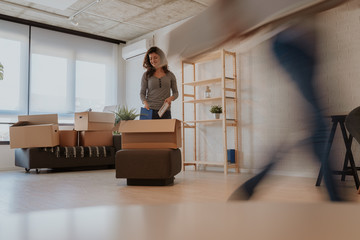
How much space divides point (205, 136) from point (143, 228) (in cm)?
331

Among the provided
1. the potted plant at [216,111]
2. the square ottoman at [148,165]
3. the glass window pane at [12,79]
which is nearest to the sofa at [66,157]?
the glass window pane at [12,79]

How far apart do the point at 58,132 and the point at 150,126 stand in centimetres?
189

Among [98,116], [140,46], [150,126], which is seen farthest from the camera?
[98,116]

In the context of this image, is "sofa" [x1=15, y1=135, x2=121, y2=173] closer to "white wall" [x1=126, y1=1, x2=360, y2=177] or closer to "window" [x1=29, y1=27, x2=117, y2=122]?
"window" [x1=29, y1=27, x2=117, y2=122]

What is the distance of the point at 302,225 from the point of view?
0.80 metres

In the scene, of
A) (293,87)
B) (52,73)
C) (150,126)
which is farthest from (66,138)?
(293,87)

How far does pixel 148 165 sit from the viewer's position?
8.00 ft

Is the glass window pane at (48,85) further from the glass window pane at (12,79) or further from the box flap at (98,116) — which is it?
the box flap at (98,116)

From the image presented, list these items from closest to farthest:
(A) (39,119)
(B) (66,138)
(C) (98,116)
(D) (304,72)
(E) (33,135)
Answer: (D) (304,72) < (E) (33,135) < (A) (39,119) < (B) (66,138) < (C) (98,116)

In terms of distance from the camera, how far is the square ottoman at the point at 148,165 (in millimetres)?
2408

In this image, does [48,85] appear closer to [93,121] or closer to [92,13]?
[93,121]

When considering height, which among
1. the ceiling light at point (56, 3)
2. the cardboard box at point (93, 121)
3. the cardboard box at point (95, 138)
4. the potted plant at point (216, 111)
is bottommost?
the cardboard box at point (95, 138)

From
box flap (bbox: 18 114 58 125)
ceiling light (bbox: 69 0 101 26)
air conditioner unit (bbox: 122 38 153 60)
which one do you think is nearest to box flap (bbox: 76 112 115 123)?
box flap (bbox: 18 114 58 125)

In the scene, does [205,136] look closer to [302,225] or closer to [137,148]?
[137,148]
